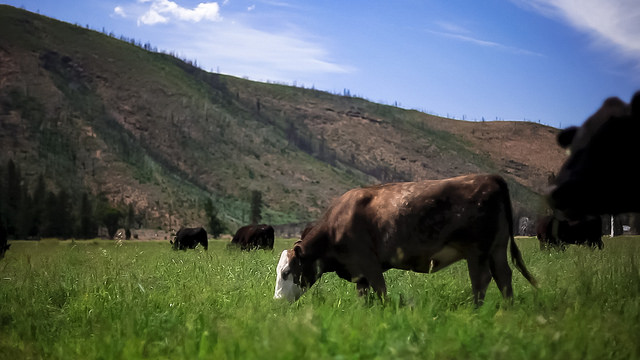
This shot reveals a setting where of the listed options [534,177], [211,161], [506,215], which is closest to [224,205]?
[211,161]

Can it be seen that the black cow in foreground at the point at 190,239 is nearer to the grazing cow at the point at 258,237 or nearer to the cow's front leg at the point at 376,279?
the grazing cow at the point at 258,237

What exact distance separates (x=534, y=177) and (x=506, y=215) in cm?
15391

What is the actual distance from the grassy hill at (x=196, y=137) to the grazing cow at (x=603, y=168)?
66713 millimetres

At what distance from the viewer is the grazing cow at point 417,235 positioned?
6.72 metres

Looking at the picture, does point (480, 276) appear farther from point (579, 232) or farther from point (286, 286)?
point (579, 232)

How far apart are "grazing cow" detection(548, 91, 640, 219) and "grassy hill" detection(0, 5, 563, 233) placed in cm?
6671

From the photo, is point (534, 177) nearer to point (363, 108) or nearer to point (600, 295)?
point (363, 108)

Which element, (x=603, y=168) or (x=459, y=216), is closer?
(x=603, y=168)

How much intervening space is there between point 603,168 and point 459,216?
203 centimetres

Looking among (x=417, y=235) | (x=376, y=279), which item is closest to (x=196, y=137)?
(x=376, y=279)

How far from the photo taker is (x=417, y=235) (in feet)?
22.9

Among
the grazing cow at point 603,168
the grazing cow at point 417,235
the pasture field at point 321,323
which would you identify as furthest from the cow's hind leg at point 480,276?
the grazing cow at point 603,168

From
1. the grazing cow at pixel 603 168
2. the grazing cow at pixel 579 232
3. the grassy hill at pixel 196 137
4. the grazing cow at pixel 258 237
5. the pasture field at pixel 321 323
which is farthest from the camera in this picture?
the grassy hill at pixel 196 137

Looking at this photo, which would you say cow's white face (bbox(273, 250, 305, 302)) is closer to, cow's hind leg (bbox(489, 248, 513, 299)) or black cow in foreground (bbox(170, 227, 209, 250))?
cow's hind leg (bbox(489, 248, 513, 299))
